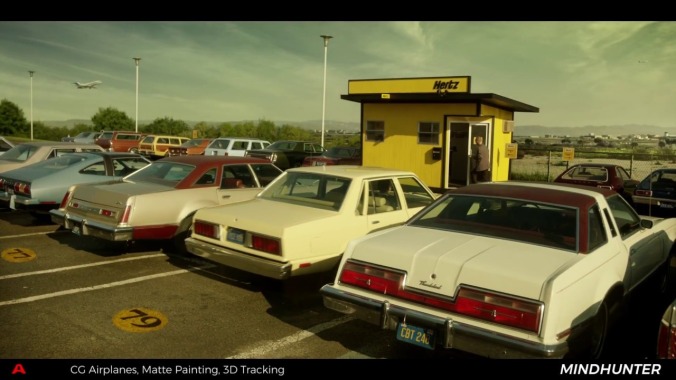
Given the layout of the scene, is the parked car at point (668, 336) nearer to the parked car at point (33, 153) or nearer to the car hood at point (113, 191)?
the car hood at point (113, 191)

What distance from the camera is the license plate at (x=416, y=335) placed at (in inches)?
139

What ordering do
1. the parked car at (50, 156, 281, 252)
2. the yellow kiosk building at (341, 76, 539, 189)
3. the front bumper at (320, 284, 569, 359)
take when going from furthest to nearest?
the yellow kiosk building at (341, 76, 539, 189) → the parked car at (50, 156, 281, 252) → the front bumper at (320, 284, 569, 359)

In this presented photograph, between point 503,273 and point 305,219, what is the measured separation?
247cm

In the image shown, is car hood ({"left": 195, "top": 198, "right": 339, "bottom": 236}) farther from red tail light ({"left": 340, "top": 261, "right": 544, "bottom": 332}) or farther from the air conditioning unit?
the air conditioning unit

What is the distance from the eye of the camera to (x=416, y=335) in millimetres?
3600

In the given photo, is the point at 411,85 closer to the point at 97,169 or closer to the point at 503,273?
the point at 97,169

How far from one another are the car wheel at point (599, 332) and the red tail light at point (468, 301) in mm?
890

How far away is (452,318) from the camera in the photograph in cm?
350

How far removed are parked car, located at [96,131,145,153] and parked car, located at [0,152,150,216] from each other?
2245 cm

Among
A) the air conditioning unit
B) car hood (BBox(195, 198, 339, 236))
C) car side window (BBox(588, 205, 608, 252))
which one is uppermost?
the air conditioning unit

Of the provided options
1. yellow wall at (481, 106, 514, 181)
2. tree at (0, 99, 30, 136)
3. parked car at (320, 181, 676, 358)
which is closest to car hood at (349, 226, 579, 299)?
parked car at (320, 181, 676, 358)

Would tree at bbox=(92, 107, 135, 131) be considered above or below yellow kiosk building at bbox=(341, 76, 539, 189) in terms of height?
above

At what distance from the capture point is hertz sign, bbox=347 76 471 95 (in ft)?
49.2

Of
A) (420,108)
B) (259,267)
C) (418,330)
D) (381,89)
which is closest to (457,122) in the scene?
(420,108)
